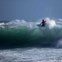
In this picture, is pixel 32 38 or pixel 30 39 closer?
pixel 30 39

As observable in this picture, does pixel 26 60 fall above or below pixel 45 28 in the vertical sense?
below

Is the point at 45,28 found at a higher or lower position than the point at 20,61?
higher

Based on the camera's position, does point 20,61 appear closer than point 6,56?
Yes

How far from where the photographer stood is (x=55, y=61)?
11.1 meters

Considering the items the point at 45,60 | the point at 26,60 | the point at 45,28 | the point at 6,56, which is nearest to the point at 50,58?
the point at 45,60

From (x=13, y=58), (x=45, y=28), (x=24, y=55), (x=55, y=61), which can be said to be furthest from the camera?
(x=45, y=28)

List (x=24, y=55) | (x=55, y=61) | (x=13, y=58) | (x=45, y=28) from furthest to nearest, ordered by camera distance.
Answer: (x=45, y=28), (x=24, y=55), (x=13, y=58), (x=55, y=61)

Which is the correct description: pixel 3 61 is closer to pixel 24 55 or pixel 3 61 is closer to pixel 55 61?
pixel 24 55

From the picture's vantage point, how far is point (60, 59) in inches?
452

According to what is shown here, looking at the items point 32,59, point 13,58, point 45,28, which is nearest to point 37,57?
point 32,59

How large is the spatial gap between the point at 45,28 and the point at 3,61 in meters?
20.8

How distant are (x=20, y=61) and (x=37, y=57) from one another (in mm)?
1272

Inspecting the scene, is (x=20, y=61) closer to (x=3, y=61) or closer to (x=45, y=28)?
(x=3, y=61)

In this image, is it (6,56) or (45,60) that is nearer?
(45,60)
